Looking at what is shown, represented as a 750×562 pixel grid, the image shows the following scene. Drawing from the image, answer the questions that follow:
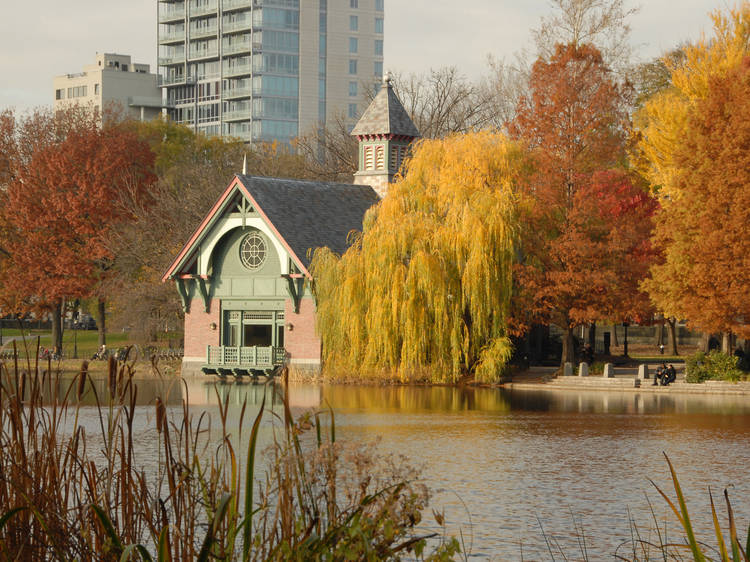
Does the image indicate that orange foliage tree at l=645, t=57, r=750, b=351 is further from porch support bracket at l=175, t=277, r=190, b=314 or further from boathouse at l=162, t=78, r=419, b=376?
porch support bracket at l=175, t=277, r=190, b=314

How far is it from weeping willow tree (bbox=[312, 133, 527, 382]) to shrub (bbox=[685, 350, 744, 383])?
5.99m

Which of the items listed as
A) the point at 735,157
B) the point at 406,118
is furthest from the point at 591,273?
the point at 406,118

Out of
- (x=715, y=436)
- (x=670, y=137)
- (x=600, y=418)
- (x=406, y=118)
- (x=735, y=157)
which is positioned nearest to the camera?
(x=715, y=436)

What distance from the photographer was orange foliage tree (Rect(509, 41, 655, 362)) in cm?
4128

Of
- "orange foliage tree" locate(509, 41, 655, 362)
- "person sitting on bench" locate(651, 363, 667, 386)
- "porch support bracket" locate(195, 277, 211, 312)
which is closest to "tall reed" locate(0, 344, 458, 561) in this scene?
"person sitting on bench" locate(651, 363, 667, 386)

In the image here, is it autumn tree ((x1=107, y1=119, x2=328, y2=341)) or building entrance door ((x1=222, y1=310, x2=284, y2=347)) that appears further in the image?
autumn tree ((x1=107, y1=119, x2=328, y2=341))

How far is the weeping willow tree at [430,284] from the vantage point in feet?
130

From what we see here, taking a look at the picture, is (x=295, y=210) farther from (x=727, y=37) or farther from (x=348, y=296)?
(x=727, y=37)

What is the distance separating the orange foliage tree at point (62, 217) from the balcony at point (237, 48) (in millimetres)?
59446

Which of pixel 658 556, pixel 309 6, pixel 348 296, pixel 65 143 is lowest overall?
pixel 658 556

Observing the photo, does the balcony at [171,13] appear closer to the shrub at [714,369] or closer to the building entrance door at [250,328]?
the building entrance door at [250,328]

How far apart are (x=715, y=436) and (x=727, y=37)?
25.8 m

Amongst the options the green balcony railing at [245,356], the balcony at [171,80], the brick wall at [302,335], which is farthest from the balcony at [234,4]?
the brick wall at [302,335]

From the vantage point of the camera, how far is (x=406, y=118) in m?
53.5
